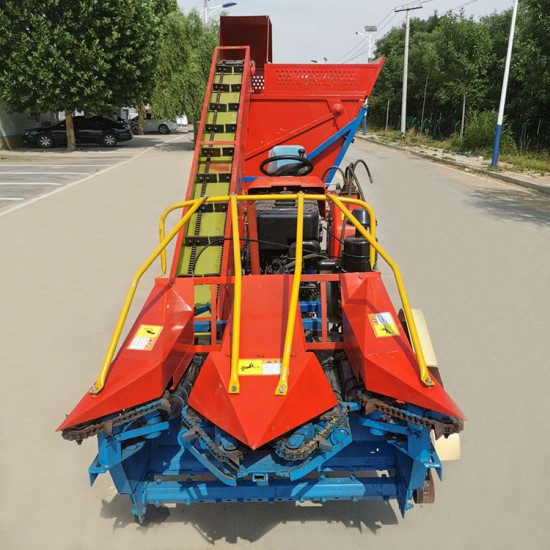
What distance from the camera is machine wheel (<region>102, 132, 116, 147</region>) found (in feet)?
83.0

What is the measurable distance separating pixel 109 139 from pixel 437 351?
24.2m

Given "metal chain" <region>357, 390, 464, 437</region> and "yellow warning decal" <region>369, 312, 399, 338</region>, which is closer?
"metal chain" <region>357, 390, 464, 437</region>

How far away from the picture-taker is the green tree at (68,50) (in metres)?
18.5

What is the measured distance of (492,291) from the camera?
6184mm

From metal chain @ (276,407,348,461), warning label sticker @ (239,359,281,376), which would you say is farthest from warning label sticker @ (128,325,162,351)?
metal chain @ (276,407,348,461)

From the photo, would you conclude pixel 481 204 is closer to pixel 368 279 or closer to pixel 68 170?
pixel 368 279

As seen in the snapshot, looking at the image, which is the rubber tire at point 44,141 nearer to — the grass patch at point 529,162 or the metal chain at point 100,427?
the grass patch at point 529,162

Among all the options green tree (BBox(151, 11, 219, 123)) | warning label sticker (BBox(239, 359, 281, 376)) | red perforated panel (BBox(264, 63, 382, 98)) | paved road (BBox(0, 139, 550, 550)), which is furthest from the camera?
green tree (BBox(151, 11, 219, 123))

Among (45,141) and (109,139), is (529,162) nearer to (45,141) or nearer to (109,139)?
(109,139)

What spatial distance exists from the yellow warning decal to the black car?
24.8 m

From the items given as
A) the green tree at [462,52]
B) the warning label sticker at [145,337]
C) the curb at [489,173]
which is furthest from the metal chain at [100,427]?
the green tree at [462,52]

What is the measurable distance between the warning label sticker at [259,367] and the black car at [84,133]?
24826mm

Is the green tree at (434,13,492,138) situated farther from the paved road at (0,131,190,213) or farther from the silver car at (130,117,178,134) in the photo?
the silver car at (130,117,178,134)

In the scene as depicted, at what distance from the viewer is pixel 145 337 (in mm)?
2725
